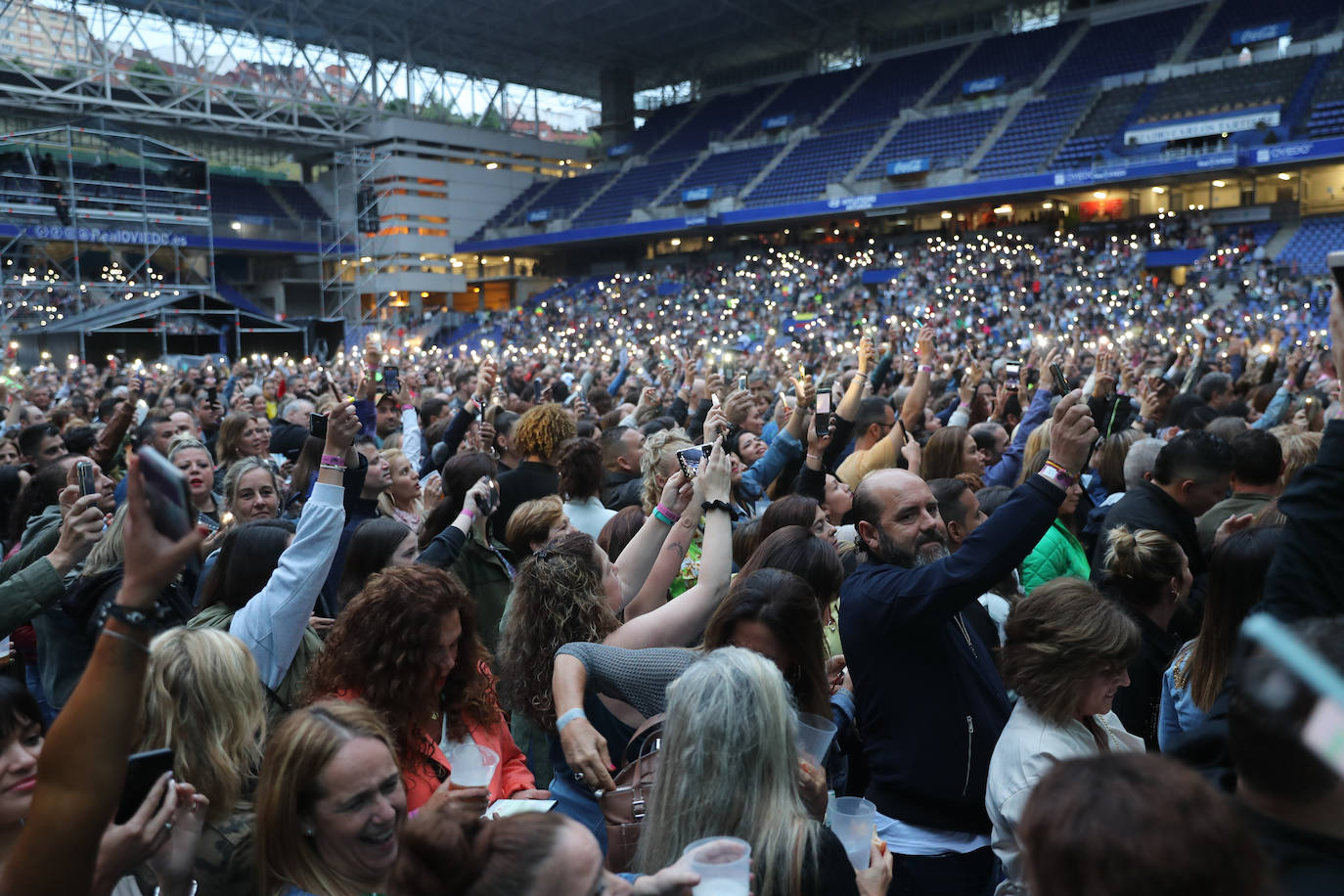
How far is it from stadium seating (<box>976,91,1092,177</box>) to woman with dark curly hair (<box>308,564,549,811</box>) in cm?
2759

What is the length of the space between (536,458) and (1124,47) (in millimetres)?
31401

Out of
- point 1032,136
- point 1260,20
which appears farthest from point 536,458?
point 1260,20

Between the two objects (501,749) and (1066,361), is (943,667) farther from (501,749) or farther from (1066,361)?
(1066,361)

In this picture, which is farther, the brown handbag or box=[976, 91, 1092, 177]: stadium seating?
box=[976, 91, 1092, 177]: stadium seating

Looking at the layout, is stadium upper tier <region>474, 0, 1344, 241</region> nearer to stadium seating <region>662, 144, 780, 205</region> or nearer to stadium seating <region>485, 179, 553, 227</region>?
stadium seating <region>662, 144, 780, 205</region>

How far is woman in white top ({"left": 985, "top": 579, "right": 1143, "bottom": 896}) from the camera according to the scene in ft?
7.69

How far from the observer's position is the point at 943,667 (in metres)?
2.58

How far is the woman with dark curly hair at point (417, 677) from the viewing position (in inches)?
101

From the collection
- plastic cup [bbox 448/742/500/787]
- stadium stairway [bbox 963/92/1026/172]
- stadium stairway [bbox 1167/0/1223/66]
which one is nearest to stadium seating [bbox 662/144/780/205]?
stadium stairway [bbox 963/92/1026/172]

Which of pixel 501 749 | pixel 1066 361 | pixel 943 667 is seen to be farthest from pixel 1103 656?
pixel 1066 361

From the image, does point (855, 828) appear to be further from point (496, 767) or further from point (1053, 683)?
point (496, 767)

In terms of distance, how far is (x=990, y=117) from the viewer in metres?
30.6

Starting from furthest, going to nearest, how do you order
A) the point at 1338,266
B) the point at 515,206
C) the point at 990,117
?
the point at 515,206, the point at 990,117, the point at 1338,266

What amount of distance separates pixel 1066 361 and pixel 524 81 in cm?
3761
